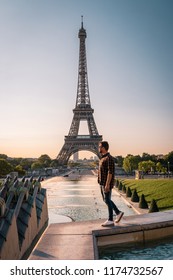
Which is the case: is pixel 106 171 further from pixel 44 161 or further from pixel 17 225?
pixel 44 161

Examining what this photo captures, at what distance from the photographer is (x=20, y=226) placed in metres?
7.43

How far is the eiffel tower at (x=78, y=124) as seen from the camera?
8312 centimetres

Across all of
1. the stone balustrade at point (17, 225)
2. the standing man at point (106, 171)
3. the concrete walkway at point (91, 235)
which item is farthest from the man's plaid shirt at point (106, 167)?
the stone balustrade at point (17, 225)

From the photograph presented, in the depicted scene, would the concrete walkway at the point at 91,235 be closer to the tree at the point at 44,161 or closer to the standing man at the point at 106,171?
the standing man at the point at 106,171

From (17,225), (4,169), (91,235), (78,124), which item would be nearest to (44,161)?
(78,124)

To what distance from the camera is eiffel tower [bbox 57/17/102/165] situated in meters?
83.1

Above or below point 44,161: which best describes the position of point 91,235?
below

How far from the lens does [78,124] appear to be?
85.8 metres

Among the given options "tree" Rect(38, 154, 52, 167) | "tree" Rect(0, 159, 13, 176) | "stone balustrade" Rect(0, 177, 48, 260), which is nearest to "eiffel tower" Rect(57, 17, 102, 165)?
"tree" Rect(38, 154, 52, 167)

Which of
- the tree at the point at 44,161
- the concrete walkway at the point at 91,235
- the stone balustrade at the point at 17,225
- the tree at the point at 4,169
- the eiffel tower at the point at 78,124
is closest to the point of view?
the concrete walkway at the point at 91,235

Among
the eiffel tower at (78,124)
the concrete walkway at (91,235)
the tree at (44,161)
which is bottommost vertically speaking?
the concrete walkway at (91,235)
